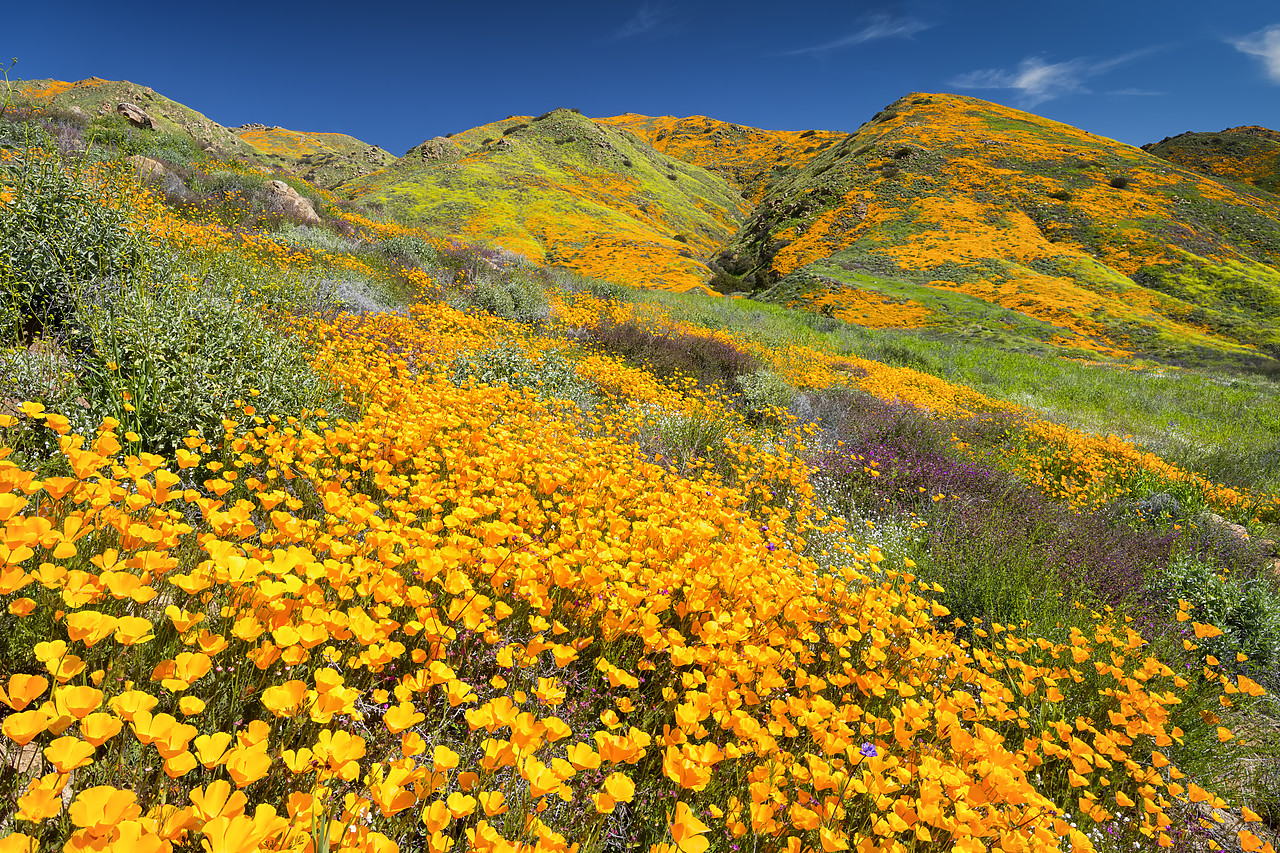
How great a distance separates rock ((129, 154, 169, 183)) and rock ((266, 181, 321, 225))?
6.20 feet

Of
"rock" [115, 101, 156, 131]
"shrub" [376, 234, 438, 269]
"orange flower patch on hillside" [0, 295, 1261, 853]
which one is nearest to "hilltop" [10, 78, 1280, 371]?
"rock" [115, 101, 156, 131]

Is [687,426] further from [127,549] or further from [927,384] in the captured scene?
[927,384]

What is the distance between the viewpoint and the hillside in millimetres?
48312

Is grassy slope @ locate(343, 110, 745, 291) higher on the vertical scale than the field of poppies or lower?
higher

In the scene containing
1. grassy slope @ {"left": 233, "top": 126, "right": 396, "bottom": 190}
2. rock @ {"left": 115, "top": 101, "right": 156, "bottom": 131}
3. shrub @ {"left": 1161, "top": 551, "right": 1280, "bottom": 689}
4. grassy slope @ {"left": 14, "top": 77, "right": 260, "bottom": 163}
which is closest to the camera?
shrub @ {"left": 1161, "top": 551, "right": 1280, "bottom": 689}

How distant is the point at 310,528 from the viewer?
210 centimetres

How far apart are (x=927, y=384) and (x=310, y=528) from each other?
12964mm

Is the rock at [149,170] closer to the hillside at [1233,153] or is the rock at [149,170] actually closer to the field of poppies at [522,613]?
the field of poppies at [522,613]

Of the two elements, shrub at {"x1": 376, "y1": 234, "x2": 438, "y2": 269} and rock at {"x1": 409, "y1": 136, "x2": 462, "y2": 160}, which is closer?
shrub at {"x1": 376, "y1": 234, "x2": 438, "y2": 269}

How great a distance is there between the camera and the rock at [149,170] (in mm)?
9070

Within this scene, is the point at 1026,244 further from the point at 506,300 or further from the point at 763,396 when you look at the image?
the point at 506,300

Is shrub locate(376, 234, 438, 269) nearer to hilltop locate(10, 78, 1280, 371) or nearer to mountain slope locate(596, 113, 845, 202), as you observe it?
hilltop locate(10, 78, 1280, 371)

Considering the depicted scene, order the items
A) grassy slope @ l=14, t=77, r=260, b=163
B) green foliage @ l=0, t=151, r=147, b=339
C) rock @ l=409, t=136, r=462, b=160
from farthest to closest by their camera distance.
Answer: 1. rock @ l=409, t=136, r=462, b=160
2. grassy slope @ l=14, t=77, r=260, b=163
3. green foliage @ l=0, t=151, r=147, b=339

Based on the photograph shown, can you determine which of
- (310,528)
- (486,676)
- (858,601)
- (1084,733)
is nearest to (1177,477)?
(1084,733)
